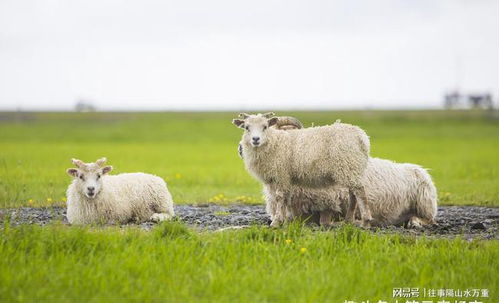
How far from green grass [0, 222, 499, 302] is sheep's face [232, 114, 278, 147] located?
230cm

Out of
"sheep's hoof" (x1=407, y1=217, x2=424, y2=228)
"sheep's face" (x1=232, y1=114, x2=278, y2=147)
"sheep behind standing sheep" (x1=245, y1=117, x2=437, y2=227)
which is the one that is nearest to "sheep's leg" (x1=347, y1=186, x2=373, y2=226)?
"sheep behind standing sheep" (x1=245, y1=117, x2=437, y2=227)

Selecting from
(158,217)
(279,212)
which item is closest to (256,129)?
(279,212)

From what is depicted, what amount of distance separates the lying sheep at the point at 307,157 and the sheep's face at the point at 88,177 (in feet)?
10.3

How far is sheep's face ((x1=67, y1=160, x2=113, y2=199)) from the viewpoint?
13727mm

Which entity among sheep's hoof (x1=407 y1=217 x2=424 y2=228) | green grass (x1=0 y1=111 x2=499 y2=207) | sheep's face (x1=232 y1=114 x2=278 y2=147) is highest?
sheep's face (x1=232 y1=114 x2=278 y2=147)

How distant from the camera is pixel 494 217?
618 inches

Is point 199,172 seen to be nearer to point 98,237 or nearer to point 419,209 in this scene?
point 419,209

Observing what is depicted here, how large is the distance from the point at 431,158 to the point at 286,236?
29662 millimetres

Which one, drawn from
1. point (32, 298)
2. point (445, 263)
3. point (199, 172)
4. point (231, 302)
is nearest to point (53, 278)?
point (32, 298)

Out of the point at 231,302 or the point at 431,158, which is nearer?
the point at 231,302

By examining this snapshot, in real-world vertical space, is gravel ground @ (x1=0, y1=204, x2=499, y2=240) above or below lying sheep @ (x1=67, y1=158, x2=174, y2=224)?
below

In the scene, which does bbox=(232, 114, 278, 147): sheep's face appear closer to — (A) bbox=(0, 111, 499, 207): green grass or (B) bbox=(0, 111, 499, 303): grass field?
(B) bbox=(0, 111, 499, 303): grass field

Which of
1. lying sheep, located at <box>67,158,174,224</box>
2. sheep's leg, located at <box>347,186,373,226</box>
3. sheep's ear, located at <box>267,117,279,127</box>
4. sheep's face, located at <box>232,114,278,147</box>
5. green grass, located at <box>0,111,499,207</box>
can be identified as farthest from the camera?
green grass, located at <box>0,111,499,207</box>

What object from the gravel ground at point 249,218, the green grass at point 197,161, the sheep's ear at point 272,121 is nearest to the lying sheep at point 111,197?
the gravel ground at point 249,218
